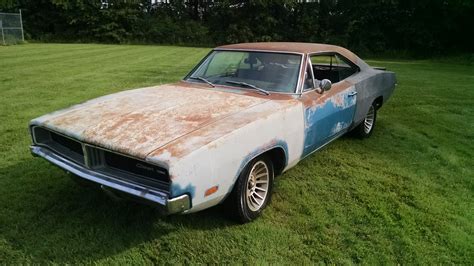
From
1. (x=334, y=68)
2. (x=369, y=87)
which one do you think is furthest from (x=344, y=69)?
(x=369, y=87)

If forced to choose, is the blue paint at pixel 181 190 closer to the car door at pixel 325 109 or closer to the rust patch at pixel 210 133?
the rust patch at pixel 210 133

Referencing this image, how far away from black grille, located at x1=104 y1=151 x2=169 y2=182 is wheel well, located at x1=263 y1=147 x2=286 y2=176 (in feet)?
3.40

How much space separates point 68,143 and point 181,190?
1245 millimetres

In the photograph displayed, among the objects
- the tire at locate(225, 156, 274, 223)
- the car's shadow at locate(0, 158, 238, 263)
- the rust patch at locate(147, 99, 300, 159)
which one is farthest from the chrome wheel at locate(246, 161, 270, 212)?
→ the rust patch at locate(147, 99, 300, 159)

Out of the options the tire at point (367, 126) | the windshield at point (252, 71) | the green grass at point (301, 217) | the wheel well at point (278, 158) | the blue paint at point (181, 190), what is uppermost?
the windshield at point (252, 71)

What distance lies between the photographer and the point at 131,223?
3080 mm

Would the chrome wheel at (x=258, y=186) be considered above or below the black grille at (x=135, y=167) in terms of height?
below

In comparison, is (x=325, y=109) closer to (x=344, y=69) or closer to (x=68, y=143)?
(x=344, y=69)

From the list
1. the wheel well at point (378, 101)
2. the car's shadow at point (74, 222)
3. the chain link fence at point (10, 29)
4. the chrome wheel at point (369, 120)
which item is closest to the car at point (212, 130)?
the car's shadow at point (74, 222)

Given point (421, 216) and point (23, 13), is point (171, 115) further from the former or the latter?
point (23, 13)

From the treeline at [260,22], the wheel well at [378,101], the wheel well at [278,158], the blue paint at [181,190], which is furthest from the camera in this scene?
the treeline at [260,22]

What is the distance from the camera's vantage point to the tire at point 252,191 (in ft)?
9.53

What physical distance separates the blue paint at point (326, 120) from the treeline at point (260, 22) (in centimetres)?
2022

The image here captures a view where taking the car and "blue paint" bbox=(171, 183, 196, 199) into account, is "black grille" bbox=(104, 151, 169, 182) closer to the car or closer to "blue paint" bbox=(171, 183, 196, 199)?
the car
